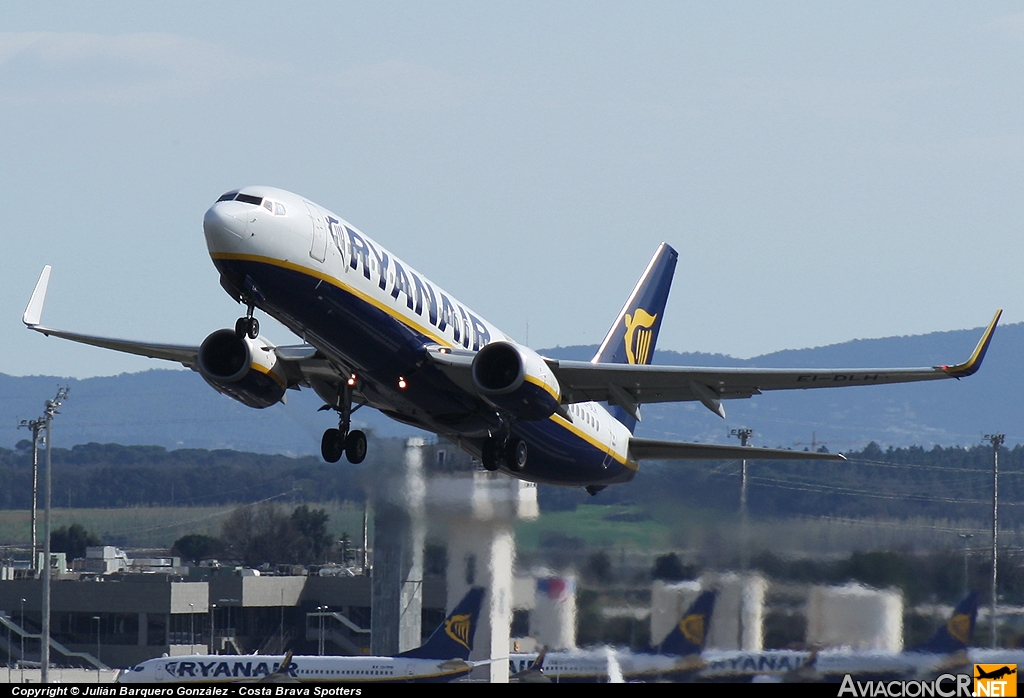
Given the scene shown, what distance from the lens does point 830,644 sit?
94.8 ft

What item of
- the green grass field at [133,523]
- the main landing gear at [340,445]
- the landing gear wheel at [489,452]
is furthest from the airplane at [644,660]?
the green grass field at [133,523]

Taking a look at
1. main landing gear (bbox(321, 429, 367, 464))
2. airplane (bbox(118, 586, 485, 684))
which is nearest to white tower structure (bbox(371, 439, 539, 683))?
airplane (bbox(118, 586, 485, 684))

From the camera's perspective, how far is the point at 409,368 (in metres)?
27.2

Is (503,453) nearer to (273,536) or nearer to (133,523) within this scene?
(273,536)

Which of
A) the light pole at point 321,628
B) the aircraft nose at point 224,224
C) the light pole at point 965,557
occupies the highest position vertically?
the aircraft nose at point 224,224

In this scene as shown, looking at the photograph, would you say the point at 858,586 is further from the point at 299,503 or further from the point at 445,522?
the point at 299,503

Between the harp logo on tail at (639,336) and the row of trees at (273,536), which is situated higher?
the harp logo on tail at (639,336)

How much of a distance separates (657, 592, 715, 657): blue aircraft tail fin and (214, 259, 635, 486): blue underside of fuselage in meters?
4.43

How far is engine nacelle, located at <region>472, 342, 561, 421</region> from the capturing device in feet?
89.2

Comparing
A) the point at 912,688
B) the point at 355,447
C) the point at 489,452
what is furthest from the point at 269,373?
the point at 912,688

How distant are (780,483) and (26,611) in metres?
45.0

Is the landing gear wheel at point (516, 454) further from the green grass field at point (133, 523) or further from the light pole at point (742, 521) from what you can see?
the green grass field at point (133, 523)

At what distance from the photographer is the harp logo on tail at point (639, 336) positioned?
39.2 m

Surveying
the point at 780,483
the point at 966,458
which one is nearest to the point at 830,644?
the point at 780,483
